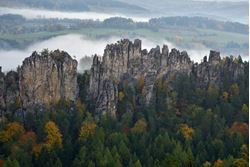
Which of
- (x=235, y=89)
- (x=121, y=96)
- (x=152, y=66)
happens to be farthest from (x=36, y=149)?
(x=235, y=89)

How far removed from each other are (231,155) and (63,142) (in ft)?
72.4

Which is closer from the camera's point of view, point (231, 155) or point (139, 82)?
point (231, 155)

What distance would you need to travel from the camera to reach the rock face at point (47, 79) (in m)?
83.4

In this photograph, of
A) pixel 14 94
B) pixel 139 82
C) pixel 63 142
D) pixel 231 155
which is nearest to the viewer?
pixel 231 155

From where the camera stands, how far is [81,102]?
85250 millimetres

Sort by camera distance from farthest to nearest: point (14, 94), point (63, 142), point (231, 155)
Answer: point (14, 94) < point (63, 142) < point (231, 155)

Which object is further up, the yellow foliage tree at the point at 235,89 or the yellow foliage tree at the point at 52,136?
the yellow foliage tree at the point at 235,89

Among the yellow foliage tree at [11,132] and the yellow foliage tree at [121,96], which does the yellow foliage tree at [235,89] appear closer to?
the yellow foliage tree at [121,96]

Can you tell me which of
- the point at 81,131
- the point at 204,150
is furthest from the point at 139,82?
the point at 204,150

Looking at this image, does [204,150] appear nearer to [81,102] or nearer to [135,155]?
[135,155]

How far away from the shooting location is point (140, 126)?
7694cm

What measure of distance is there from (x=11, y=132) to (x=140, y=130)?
1738 centimetres

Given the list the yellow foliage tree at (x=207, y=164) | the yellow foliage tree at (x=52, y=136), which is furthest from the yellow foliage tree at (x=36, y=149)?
the yellow foliage tree at (x=207, y=164)

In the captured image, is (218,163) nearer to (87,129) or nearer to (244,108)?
(87,129)
